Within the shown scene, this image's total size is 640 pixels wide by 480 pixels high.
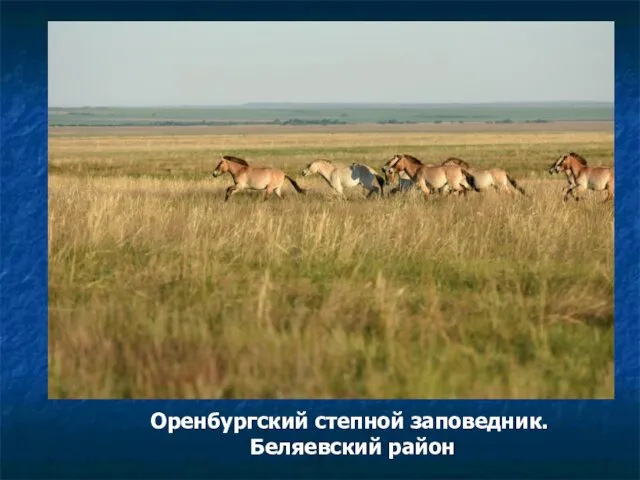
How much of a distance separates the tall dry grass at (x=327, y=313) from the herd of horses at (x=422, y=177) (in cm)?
817

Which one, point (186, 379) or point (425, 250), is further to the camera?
point (425, 250)

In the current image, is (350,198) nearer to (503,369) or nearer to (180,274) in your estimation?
(180,274)

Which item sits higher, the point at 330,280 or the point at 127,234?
the point at 127,234

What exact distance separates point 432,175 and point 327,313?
487 inches

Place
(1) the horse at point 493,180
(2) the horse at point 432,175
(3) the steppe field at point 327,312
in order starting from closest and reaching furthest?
(3) the steppe field at point 327,312
(2) the horse at point 432,175
(1) the horse at point 493,180

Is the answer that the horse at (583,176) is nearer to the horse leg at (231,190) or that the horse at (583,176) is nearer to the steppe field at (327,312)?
the horse leg at (231,190)

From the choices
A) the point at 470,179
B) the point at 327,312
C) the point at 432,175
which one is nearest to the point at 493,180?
the point at 470,179

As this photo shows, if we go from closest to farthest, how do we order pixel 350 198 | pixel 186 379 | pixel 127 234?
pixel 186 379
pixel 127 234
pixel 350 198

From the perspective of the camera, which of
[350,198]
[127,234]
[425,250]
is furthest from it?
[350,198]

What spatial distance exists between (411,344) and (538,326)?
3.15 ft

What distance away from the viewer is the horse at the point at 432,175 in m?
18.8

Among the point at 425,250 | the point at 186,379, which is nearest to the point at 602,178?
the point at 425,250

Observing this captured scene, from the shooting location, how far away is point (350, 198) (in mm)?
19031

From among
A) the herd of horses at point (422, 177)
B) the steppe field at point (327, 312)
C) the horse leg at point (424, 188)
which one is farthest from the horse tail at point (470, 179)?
the steppe field at point (327, 312)
